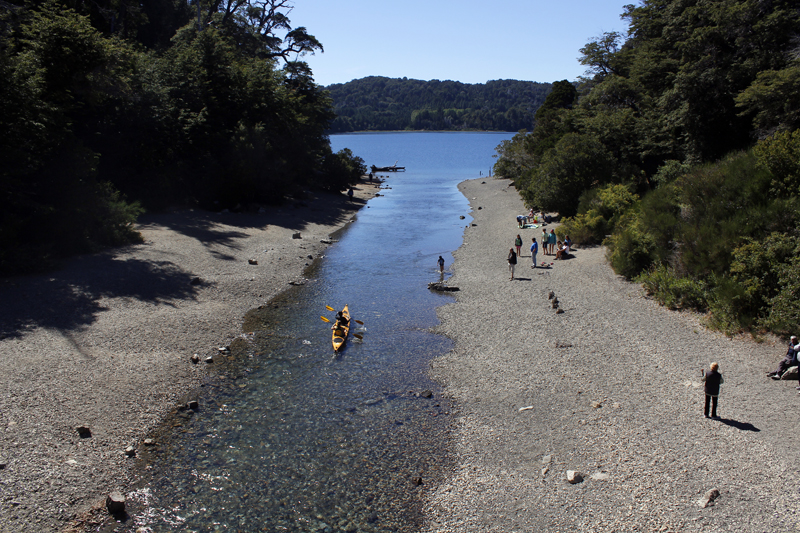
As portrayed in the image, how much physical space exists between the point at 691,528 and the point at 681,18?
33812mm

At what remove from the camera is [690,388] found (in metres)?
13.7

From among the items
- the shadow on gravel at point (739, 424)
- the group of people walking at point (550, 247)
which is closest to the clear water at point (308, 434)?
the shadow on gravel at point (739, 424)

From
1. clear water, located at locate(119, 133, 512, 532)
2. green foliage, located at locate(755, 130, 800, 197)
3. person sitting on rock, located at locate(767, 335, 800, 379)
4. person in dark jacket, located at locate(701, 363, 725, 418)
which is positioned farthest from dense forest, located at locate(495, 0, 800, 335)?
clear water, located at locate(119, 133, 512, 532)

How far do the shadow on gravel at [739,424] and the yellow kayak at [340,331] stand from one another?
1156cm

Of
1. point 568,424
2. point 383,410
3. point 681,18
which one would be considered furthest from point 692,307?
point 681,18

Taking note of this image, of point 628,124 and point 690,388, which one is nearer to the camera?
point 690,388

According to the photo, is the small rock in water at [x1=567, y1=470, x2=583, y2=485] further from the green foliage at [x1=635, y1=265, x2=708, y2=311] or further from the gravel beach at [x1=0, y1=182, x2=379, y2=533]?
the green foliage at [x1=635, y1=265, x2=708, y2=311]

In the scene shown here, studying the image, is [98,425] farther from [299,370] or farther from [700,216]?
[700,216]

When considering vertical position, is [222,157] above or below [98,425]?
above

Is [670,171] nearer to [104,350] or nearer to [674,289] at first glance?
[674,289]

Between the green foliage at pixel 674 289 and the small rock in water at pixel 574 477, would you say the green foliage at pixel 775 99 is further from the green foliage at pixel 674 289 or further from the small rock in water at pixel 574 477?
the small rock in water at pixel 574 477

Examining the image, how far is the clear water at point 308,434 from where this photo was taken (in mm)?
10117

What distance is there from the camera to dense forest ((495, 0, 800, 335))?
55.9ft

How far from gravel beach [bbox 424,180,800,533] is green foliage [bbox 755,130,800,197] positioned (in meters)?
5.65
